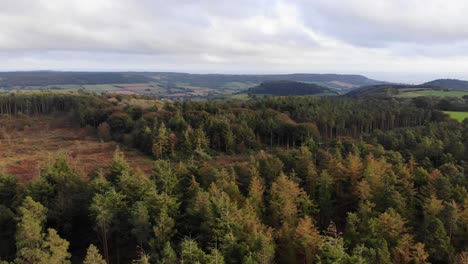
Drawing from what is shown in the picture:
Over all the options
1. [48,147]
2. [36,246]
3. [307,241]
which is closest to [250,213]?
[307,241]

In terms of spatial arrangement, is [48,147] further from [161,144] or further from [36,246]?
[36,246]

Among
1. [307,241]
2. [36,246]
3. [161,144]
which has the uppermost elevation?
[161,144]

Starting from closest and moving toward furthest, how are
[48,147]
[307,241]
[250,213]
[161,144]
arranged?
[307,241], [250,213], [161,144], [48,147]

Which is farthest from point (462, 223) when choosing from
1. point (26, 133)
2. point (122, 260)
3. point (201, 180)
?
point (26, 133)

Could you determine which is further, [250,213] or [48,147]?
[48,147]

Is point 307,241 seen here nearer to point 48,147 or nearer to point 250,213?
point 250,213

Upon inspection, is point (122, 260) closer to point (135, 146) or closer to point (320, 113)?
point (135, 146)

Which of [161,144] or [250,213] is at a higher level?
[250,213]

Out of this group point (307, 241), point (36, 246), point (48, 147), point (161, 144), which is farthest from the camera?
point (48, 147)

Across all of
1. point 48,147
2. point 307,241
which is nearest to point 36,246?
point 307,241
